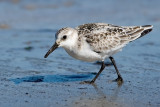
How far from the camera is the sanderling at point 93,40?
22.9 ft

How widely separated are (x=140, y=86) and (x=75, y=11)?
6.90 metres

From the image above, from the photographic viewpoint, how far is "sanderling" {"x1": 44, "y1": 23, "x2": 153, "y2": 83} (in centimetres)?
699

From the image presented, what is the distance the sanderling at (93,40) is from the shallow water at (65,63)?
49cm

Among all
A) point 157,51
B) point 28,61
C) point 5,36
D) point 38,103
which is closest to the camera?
point 38,103

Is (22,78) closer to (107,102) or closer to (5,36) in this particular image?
(107,102)

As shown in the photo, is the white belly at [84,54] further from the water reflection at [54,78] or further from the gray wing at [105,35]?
the water reflection at [54,78]

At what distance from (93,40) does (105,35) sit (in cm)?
30

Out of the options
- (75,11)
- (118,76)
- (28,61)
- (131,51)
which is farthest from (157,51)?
(75,11)

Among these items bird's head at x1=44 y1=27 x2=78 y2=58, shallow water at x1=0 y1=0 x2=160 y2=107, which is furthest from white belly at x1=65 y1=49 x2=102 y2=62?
shallow water at x1=0 y1=0 x2=160 y2=107

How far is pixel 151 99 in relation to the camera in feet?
20.2

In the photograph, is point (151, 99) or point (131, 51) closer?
point (151, 99)

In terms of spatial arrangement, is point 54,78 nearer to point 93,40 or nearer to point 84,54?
point 84,54

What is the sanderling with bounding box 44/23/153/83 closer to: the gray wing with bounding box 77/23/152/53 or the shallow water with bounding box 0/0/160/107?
the gray wing with bounding box 77/23/152/53

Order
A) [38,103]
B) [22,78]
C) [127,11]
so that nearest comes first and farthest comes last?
[38,103] < [22,78] < [127,11]
